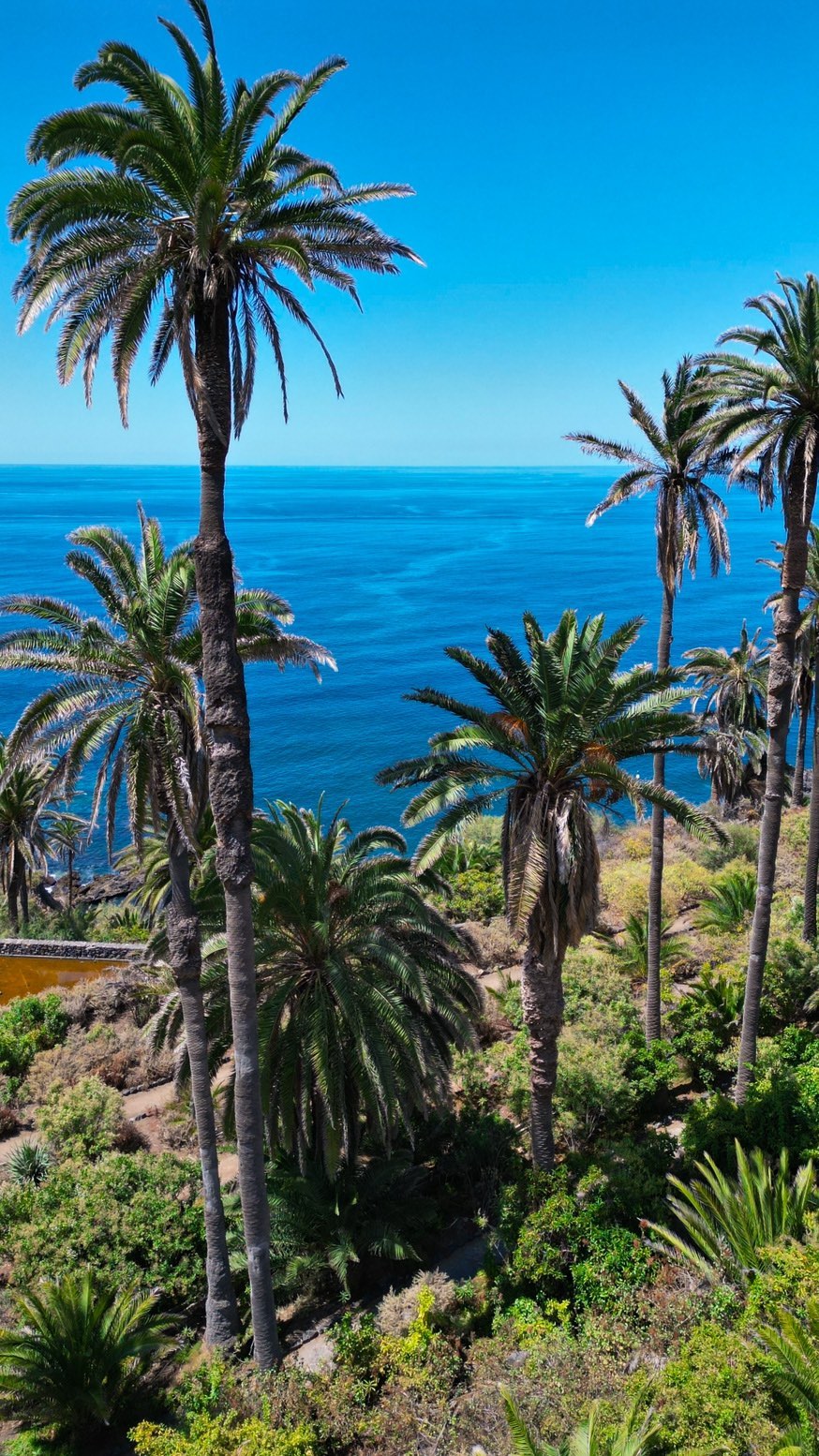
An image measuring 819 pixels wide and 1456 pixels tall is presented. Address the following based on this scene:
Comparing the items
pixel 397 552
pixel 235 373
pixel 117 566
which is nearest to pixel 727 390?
pixel 235 373

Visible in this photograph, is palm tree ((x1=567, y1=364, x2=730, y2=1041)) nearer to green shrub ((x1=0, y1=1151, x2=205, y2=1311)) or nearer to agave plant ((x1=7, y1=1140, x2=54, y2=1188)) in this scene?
green shrub ((x1=0, y1=1151, x2=205, y2=1311))

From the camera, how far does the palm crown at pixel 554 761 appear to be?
11891mm

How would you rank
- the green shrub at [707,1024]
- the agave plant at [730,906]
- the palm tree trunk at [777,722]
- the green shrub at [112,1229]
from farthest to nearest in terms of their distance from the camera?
the agave plant at [730,906]
the green shrub at [707,1024]
the palm tree trunk at [777,722]
the green shrub at [112,1229]

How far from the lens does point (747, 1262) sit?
11.1 metres

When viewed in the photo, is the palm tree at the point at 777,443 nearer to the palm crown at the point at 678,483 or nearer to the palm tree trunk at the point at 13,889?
the palm crown at the point at 678,483

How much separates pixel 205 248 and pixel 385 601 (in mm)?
96229

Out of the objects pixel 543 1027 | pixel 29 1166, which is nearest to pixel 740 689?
pixel 543 1027

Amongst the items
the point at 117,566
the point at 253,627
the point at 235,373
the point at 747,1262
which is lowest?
the point at 747,1262

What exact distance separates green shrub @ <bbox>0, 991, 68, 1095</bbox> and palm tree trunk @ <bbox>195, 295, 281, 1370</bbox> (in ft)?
33.8

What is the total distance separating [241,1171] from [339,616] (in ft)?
280

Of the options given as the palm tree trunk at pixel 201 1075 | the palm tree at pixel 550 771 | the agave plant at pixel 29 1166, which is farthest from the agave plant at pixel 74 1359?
the palm tree at pixel 550 771

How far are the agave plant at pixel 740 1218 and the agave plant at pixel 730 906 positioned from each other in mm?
10582

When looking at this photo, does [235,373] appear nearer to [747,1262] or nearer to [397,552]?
[747,1262]

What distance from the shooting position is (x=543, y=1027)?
42.9 feet
